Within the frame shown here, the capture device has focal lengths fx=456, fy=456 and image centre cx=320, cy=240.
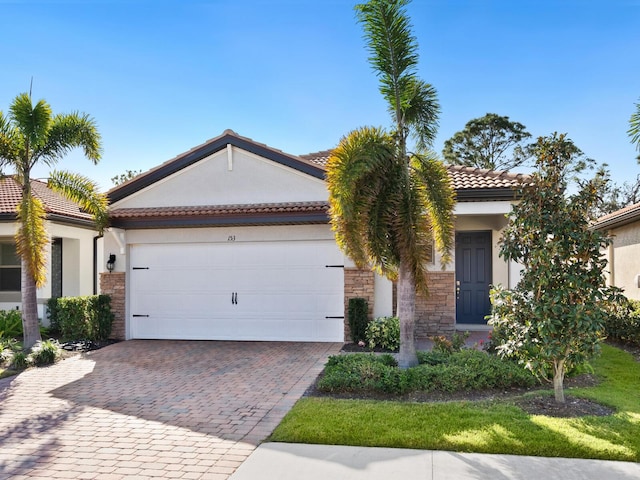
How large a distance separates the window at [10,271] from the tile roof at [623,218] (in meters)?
17.3

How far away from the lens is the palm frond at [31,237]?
375 inches

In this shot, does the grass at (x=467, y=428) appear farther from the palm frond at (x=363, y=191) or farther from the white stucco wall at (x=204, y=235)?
the white stucco wall at (x=204, y=235)

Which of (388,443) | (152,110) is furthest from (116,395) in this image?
(152,110)

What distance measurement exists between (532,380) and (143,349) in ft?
26.7

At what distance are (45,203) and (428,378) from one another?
504 inches

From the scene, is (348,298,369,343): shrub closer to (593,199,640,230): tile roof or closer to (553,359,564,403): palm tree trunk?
(553,359,564,403): palm tree trunk

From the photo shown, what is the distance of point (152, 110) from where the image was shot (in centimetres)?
1322

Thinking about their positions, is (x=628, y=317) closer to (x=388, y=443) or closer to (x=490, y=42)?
(x=490, y=42)

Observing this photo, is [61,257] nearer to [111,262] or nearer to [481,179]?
[111,262]

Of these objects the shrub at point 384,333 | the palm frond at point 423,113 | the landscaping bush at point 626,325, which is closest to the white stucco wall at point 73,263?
Answer: the shrub at point 384,333

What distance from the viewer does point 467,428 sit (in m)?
5.03

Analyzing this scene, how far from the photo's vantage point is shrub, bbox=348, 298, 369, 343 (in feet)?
33.9

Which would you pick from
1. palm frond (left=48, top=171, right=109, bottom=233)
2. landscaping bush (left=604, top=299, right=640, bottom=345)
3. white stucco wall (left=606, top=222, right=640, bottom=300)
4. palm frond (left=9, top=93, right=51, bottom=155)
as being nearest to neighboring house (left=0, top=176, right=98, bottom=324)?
palm frond (left=48, top=171, right=109, bottom=233)

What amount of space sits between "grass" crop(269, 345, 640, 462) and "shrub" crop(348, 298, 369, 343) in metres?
4.22
